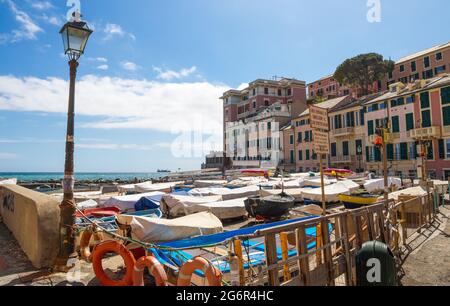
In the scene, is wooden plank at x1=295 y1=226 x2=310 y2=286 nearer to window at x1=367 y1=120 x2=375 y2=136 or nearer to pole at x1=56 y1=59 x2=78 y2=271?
pole at x1=56 y1=59 x2=78 y2=271

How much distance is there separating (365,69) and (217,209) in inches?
2301

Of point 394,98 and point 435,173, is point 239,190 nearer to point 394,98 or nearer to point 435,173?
point 435,173

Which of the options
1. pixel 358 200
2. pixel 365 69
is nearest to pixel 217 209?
pixel 358 200

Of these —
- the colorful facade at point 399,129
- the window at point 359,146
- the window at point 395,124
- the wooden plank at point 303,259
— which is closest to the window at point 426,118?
the colorful facade at point 399,129

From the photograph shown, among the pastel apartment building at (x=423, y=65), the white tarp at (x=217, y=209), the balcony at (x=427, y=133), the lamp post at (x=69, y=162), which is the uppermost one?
the pastel apartment building at (x=423, y=65)

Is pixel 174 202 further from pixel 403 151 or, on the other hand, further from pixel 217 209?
pixel 403 151

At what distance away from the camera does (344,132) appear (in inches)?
1834

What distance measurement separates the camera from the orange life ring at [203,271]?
416 cm

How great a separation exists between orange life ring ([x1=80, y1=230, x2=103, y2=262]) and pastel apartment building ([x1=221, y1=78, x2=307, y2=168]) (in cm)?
5572

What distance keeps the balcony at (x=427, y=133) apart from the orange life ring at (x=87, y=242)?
38970 millimetres

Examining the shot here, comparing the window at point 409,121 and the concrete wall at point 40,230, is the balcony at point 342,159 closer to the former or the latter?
the window at point 409,121

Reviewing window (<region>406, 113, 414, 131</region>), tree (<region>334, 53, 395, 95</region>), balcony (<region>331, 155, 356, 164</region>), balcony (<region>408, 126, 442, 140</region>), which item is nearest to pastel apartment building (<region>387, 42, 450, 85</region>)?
tree (<region>334, 53, 395, 95</region>)
